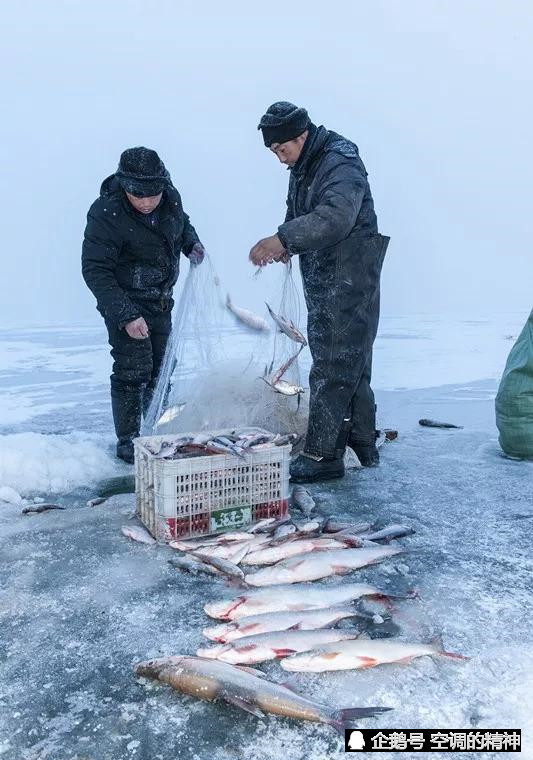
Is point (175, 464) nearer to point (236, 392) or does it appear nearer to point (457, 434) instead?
point (236, 392)

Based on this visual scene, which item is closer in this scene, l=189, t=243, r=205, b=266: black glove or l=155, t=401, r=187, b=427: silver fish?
l=155, t=401, r=187, b=427: silver fish

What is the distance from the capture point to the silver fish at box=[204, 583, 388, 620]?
8.04 feet

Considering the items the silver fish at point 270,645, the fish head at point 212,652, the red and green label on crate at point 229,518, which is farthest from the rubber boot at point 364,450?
the fish head at point 212,652

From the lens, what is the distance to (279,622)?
2.34 m

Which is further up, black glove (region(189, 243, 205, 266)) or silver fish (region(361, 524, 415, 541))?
black glove (region(189, 243, 205, 266))

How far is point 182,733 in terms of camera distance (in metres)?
1.82

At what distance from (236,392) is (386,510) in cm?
158

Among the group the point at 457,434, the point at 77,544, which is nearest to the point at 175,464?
the point at 77,544

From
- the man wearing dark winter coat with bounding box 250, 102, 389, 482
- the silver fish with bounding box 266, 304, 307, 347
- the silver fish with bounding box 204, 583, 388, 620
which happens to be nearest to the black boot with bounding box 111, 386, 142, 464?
the silver fish with bounding box 266, 304, 307, 347

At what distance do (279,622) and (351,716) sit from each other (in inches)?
20.8

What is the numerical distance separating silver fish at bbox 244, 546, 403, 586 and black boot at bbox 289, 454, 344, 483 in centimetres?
141

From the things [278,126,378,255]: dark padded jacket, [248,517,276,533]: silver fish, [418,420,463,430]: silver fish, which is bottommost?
[418,420,463,430]: silver fish

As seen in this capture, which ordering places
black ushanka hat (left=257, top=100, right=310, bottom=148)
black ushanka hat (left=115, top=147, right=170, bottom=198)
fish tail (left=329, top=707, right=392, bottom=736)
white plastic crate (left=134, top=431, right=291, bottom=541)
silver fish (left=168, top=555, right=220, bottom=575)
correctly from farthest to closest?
black ushanka hat (left=115, top=147, right=170, bottom=198) < black ushanka hat (left=257, top=100, right=310, bottom=148) < white plastic crate (left=134, top=431, right=291, bottom=541) < silver fish (left=168, top=555, right=220, bottom=575) < fish tail (left=329, top=707, right=392, bottom=736)

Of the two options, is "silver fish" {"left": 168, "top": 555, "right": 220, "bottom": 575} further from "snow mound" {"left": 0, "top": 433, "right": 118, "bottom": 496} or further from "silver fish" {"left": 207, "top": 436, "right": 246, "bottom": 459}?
"snow mound" {"left": 0, "top": 433, "right": 118, "bottom": 496}
